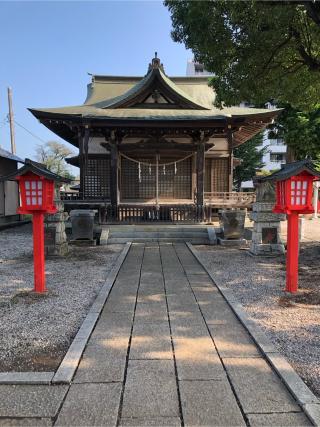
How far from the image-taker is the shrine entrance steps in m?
11.8

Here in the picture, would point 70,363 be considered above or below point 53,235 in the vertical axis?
below

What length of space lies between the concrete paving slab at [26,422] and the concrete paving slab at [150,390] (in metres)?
0.56

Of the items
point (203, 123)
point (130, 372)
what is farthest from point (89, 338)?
point (203, 123)

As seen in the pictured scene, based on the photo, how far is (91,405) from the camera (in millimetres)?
2623

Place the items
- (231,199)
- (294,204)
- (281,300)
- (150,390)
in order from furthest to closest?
(231,199) → (294,204) → (281,300) → (150,390)

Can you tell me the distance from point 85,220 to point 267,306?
24.8ft

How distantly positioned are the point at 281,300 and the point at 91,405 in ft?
11.9

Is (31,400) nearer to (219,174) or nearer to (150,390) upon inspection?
(150,390)

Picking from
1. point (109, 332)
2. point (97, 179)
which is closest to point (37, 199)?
point (109, 332)

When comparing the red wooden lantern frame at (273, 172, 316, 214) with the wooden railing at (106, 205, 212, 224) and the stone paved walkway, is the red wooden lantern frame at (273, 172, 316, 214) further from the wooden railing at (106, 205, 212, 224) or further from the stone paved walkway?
the wooden railing at (106, 205, 212, 224)

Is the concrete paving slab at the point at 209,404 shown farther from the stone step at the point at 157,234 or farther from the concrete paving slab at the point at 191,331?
the stone step at the point at 157,234

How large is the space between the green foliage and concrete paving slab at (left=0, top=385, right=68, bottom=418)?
1778 centimetres

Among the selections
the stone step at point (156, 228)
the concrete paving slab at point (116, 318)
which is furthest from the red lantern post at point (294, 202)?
the stone step at point (156, 228)

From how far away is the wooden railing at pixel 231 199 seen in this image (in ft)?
48.3
